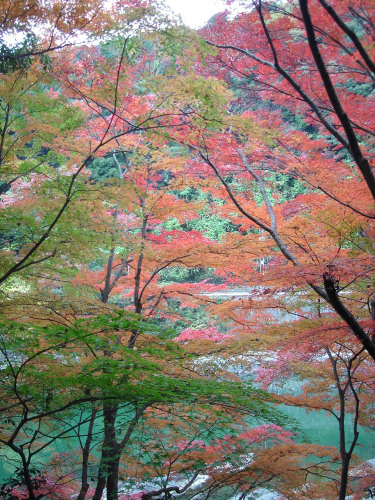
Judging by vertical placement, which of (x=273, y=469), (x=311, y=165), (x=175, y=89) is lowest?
(x=273, y=469)

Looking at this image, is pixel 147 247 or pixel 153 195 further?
pixel 153 195

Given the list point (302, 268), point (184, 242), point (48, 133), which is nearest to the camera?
point (302, 268)

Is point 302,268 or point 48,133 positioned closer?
point 302,268

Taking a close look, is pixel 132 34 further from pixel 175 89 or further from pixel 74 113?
pixel 74 113

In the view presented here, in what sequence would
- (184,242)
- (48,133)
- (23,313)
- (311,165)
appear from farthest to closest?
(184,242)
(311,165)
(48,133)
(23,313)

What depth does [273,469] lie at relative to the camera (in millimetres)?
4203

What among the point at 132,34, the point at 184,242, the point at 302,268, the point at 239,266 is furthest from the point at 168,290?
the point at 132,34

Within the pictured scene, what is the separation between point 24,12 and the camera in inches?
135

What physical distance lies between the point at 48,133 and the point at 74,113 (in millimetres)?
405

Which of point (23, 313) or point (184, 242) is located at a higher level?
point (184, 242)

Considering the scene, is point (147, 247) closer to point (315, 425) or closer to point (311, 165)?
point (311, 165)

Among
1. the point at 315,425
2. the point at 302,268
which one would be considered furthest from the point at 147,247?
the point at 315,425

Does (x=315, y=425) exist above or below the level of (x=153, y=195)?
below

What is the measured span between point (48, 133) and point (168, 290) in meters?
3.40
